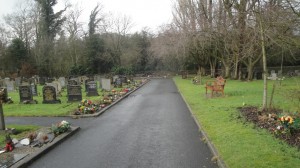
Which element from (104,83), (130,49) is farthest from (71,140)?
(130,49)

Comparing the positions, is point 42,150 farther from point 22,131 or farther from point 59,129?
point 22,131

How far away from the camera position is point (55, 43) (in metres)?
53.1

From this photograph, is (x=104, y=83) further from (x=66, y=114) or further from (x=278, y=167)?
(x=278, y=167)

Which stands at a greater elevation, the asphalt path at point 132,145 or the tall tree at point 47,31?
the tall tree at point 47,31

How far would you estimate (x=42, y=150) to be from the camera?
7.62m

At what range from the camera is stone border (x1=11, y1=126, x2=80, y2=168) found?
670 centimetres

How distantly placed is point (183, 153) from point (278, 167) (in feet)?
7.64

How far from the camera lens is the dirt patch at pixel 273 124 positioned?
708cm

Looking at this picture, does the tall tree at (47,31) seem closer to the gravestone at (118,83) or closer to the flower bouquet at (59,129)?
the gravestone at (118,83)

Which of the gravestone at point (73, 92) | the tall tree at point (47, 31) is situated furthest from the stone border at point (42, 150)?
the tall tree at point (47, 31)

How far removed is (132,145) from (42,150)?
2.41 m

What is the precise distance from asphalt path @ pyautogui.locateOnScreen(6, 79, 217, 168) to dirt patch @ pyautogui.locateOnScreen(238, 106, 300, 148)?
1.90 meters

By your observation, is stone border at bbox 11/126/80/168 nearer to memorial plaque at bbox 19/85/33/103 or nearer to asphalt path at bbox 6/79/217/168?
asphalt path at bbox 6/79/217/168

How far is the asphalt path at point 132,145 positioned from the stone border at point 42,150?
12 cm
